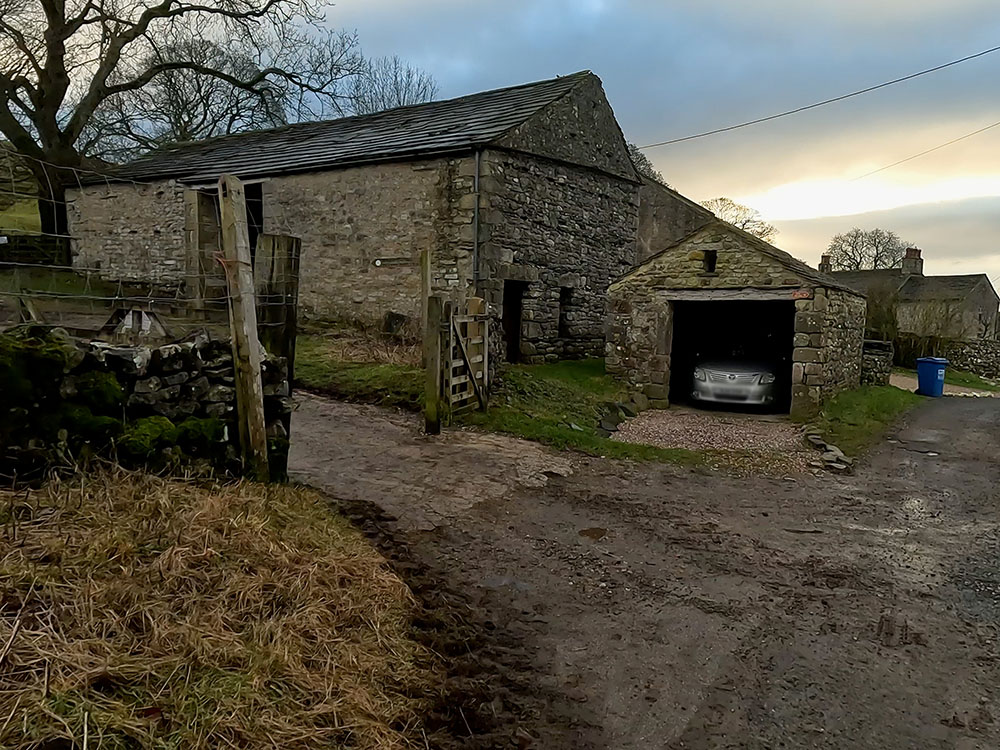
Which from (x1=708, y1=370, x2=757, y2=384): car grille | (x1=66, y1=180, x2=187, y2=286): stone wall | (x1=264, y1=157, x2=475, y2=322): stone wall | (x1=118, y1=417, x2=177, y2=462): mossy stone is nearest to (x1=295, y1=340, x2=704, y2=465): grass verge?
(x1=264, y1=157, x2=475, y2=322): stone wall

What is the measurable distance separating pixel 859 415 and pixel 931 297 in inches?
1046

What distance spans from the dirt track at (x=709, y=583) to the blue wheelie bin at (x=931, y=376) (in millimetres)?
9995

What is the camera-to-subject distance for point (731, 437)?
34.1ft

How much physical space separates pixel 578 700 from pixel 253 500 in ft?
8.28

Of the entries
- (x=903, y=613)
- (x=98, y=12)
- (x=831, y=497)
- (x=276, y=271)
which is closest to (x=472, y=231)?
(x=276, y=271)

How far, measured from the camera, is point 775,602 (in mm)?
4500

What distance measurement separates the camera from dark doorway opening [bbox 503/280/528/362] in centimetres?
1490

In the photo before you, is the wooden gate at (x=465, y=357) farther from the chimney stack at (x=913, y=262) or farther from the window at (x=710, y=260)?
the chimney stack at (x=913, y=262)

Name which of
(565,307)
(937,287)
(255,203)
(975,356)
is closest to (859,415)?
(565,307)

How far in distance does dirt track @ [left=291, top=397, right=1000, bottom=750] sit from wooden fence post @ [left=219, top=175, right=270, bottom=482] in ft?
4.24

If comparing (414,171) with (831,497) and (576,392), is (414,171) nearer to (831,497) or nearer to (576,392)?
(576,392)

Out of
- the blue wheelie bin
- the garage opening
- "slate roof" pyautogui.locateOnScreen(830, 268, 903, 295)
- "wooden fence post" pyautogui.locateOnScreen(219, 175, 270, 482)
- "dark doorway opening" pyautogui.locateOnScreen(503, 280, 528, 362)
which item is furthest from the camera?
"slate roof" pyautogui.locateOnScreen(830, 268, 903, 295)

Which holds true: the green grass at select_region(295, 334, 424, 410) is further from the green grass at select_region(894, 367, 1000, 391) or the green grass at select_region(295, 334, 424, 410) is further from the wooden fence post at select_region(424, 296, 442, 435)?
the green grass at select_region(894, 367, 1000, 391)

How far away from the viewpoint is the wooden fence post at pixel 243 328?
16.2ft
